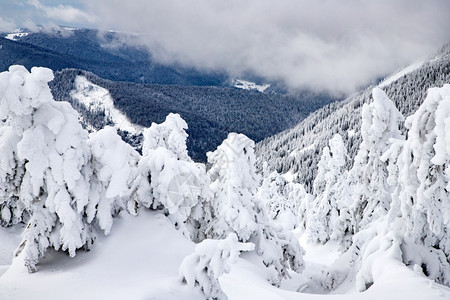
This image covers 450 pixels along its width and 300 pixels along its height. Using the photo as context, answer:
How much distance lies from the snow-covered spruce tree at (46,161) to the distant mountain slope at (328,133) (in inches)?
4228

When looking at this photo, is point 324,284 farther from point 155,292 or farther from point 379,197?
point 155,292

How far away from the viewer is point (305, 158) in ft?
460


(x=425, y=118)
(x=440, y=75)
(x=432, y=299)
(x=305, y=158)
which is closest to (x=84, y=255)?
(x=432, y=299)

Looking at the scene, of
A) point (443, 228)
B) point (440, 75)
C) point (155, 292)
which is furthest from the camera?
point (440, 75)

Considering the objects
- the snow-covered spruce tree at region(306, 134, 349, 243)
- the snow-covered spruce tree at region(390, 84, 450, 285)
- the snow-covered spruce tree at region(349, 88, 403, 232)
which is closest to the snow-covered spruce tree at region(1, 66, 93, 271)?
the snow-covered spruce tree at region(390, 84, 450, 285)

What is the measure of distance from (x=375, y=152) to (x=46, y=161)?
13984mm

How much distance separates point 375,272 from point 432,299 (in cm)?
298

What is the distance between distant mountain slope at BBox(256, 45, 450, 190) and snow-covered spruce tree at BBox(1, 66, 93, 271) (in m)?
107

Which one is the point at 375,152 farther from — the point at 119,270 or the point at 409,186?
the point at 119,270

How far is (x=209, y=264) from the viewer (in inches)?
250

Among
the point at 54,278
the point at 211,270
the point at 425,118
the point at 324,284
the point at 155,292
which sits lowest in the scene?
the point at 324,284

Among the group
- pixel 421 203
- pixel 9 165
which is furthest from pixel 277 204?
pixel 9 165

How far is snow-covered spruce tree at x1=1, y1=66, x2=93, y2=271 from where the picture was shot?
702 cm

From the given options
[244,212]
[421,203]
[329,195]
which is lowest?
[244,212]
